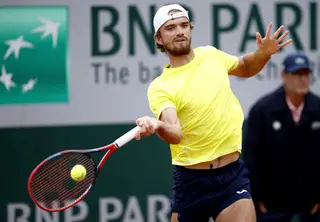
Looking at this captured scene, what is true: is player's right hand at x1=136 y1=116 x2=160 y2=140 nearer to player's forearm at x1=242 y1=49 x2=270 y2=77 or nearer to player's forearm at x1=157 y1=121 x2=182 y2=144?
player's forearm at x1=157 y1=121 x2=182 y2=144

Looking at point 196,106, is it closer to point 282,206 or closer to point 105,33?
point 282,206

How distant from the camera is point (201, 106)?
5777 millimetres

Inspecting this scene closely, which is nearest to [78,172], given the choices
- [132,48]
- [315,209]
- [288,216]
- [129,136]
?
[129,136]

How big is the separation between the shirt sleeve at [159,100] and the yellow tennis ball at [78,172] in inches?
20.0

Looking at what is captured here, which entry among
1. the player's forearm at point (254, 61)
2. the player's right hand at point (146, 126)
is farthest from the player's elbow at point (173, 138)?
the player's forearm at point (254, 61)

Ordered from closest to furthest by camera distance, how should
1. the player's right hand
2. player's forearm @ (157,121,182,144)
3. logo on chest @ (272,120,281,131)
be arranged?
the player's right hand → player's forearm @ (157,121,182,144) → logo on chest @ (272,120,281,131)

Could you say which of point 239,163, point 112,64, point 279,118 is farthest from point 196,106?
point 112,64

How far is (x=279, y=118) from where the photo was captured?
7.04 metres

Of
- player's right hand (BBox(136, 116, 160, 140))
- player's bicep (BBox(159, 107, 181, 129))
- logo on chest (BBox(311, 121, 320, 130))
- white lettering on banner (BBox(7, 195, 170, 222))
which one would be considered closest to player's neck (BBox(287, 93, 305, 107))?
logo on chest (BBox(311, 121, 320, 130))

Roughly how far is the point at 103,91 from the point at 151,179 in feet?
2.65

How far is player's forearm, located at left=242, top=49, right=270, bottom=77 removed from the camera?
20.0ft

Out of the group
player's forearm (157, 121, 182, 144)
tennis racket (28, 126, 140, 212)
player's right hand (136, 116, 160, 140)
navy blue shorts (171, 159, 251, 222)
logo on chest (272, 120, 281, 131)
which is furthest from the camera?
logo on chest (272, 120, 281, 131)

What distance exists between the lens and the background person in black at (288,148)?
7.03 meters

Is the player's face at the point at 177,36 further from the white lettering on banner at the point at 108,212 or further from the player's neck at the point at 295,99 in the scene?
the white lettering on banner at the point at 108,212
